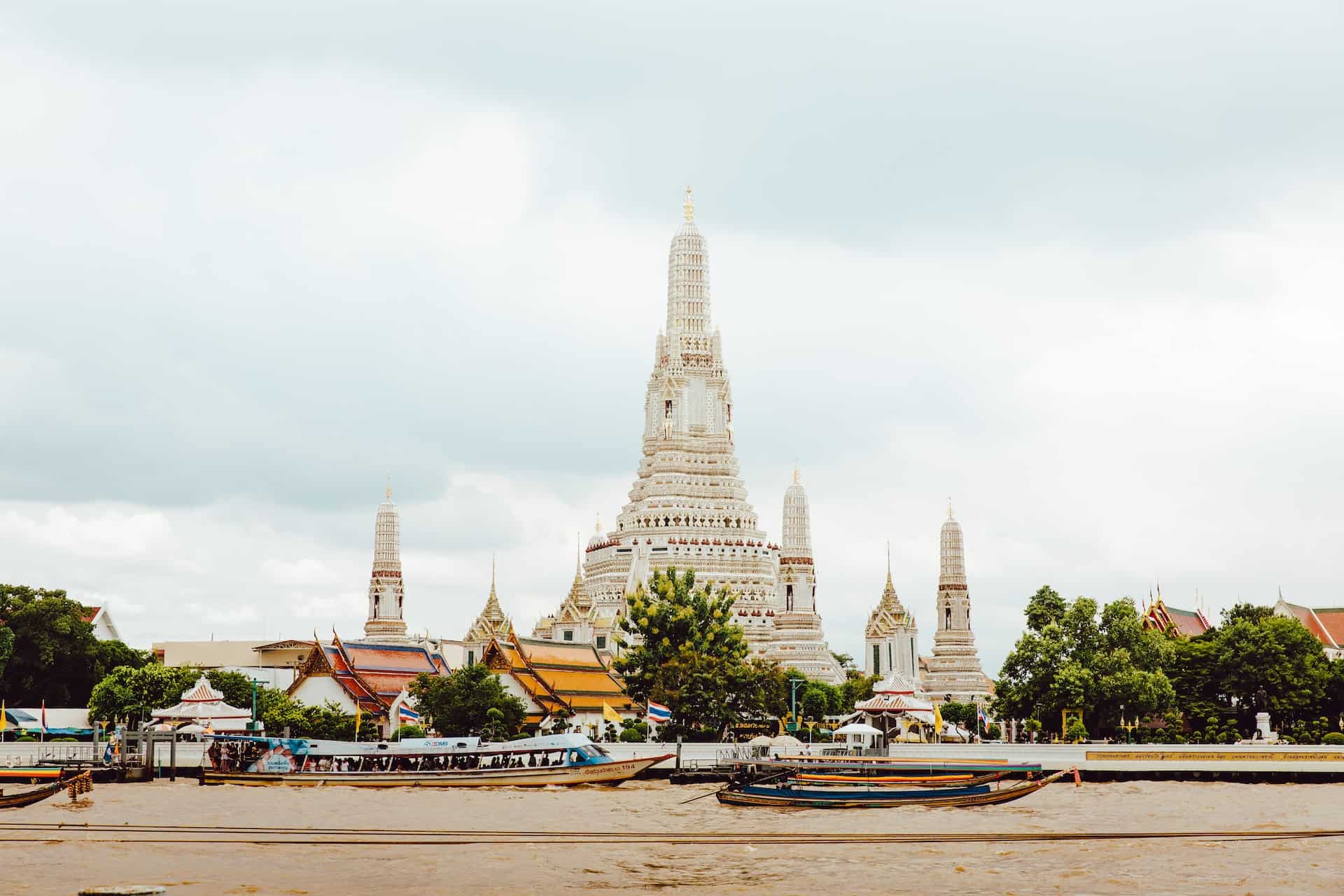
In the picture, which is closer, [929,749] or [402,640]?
[929,749]

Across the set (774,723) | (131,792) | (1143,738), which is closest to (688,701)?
(774,723)

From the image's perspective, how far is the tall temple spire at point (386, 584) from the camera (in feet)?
332

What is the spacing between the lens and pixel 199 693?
60656 mm

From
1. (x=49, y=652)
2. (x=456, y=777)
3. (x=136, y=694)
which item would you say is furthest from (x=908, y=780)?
(x=49, y=652)

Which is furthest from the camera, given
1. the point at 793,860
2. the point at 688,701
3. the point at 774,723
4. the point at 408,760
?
the point at 774,723

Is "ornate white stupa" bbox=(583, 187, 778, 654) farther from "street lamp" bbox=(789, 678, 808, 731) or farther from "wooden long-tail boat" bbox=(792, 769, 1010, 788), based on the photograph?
"wooden long-tail boat" bbox=(792, 769, 1010, 788)

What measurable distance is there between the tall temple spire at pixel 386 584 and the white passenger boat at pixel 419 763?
44.5 meters

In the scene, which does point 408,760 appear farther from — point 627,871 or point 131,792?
point 627,871

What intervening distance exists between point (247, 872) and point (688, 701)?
37.4m

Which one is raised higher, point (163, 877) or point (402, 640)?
point (402, 640)

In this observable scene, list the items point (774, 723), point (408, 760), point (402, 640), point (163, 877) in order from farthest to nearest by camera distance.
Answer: point (402, 640), point (774, 723), point (408, 760), point (163, 877)

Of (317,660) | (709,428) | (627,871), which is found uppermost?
(709,428)

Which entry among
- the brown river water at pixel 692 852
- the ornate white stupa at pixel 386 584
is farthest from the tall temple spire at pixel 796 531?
the brown river water at pixel 692 852

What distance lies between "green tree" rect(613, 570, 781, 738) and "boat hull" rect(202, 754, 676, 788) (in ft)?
33.5
